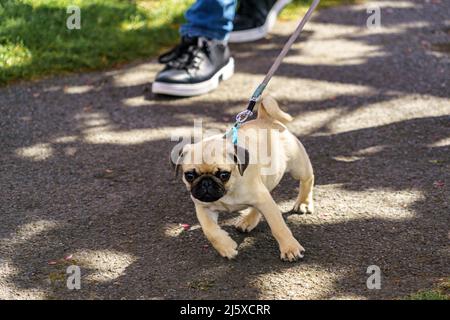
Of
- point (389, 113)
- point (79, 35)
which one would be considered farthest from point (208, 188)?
point (79, 35)

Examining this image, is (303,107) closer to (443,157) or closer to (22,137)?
(443,157)

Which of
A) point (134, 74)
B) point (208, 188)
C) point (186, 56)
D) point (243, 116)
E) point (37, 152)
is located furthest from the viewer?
point (134, 74)

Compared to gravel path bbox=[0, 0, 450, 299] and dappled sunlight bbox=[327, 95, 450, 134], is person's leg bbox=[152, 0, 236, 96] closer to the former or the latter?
gravel path bbox=[0, 0, 450, 299]

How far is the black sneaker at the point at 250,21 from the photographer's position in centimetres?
725

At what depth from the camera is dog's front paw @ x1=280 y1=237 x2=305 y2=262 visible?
3814mm

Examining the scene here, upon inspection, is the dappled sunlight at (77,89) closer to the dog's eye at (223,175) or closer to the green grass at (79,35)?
the green grass at (79,35)

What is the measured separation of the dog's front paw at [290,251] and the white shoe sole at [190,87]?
8.08 feet

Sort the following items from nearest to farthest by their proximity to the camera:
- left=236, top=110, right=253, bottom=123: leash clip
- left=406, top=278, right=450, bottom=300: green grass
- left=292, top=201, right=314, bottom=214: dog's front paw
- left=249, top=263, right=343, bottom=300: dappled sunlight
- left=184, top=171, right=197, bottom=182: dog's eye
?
left=406, top=278, right=450, bottom=300: green grass, left=249, top=263, right=343, bottom=300: dappled sunlight, left=184, top=171, right=197, bottom=182: dog's eye, left=236, top=110, right=253, bottom=123: leash clip, left=292, top=201, right=314, bottom=214: dog's front paw

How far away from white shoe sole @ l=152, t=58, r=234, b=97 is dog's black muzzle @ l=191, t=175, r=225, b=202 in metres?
2.45

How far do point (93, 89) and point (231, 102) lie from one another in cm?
111

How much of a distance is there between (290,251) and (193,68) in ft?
8.68

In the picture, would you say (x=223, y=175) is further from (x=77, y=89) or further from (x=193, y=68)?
(x=77, y=89)

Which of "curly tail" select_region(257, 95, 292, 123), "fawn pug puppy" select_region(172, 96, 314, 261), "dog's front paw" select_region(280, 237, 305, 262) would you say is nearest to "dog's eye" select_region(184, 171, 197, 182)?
"fawn pug puppy" select_region(172, 96, 314, 261)

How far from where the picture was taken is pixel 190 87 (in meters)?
6.07
